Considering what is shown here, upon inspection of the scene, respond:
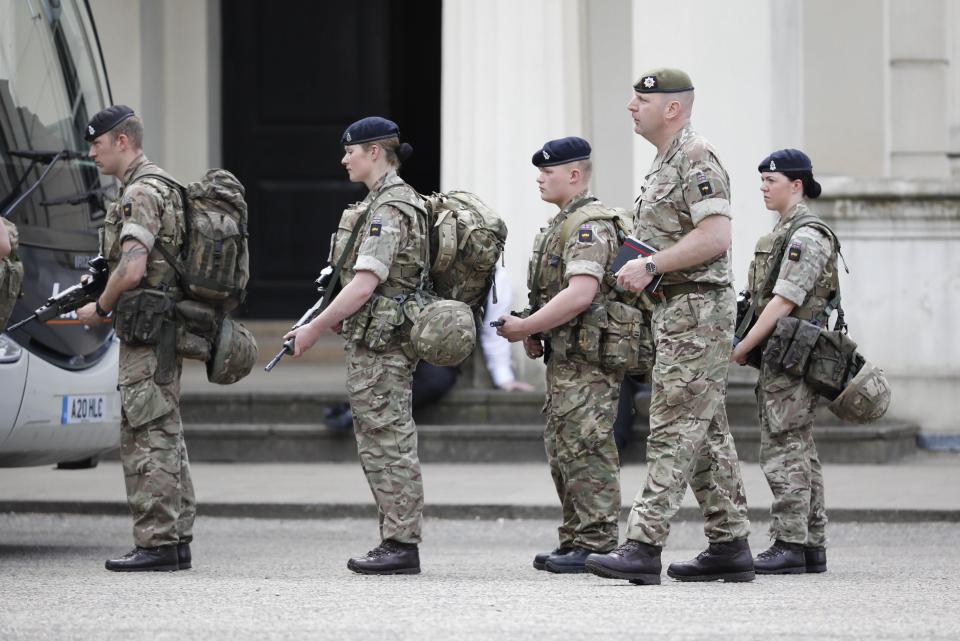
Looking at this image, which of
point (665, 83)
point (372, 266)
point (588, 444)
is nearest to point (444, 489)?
point (588, 444)

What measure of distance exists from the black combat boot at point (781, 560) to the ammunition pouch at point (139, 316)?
2.76 metres

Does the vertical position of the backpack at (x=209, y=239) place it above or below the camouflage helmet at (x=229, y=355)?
above

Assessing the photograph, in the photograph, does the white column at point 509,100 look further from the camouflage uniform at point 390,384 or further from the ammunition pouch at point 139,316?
the ammunition pouch at point 139,316

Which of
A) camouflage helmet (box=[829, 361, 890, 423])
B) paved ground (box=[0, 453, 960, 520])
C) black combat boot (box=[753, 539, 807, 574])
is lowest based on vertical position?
paved ground (box=[0, 453, 960, 520])

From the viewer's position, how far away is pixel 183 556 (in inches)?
302

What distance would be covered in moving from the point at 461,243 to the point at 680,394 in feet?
4.34

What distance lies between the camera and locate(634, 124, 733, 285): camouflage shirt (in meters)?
6.61

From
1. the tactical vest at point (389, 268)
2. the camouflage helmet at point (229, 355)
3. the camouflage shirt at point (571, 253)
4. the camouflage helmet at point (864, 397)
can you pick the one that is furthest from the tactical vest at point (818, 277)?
the camouflage helmet at point (229, 355)

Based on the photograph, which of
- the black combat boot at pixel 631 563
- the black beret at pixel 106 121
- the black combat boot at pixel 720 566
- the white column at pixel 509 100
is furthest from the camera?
the white column at pixel 509 100

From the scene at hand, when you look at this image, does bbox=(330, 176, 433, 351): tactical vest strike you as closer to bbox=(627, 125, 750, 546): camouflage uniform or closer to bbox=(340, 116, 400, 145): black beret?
bbox=(340, 116, 400, 145): black beret

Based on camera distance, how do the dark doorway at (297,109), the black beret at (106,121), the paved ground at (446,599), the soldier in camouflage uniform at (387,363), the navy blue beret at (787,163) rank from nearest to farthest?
the paved ground at (446,599)
the soldier in camouflage uniform at (387,363)
the black beret at (106,121)
the navy blue beret at (787,163)
the dark doorway at (297,109)

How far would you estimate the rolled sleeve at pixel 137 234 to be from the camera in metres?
7.34

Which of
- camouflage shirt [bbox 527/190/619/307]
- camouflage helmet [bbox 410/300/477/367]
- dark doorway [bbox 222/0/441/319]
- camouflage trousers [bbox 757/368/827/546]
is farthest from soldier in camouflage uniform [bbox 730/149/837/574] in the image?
dark doorway [bbox 222/0/441/319]

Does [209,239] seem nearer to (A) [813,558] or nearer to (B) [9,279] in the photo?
(B) [9,279]
